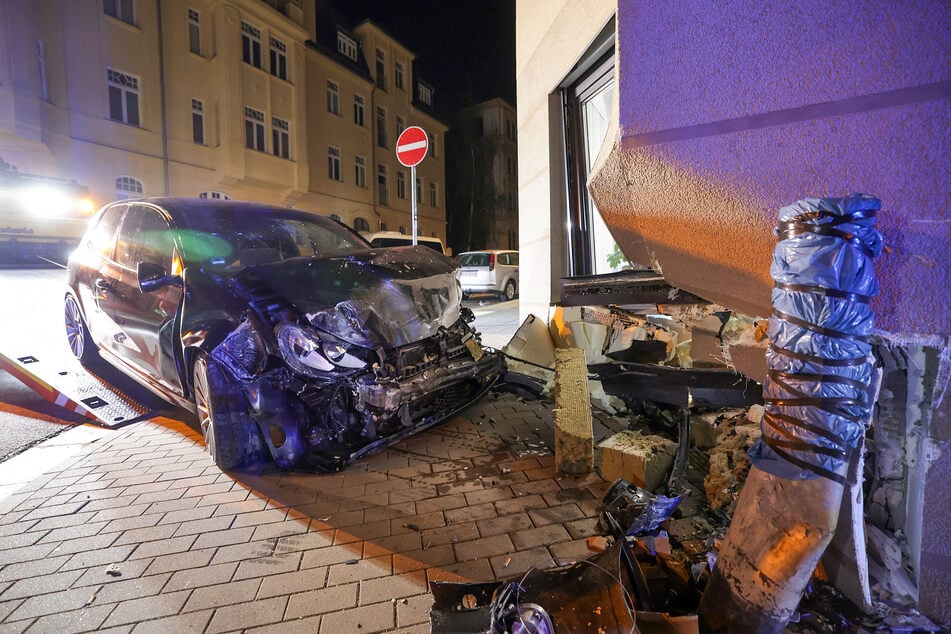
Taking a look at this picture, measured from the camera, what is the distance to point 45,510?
110 inches

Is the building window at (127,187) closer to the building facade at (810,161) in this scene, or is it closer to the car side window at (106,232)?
the car side window at (106,232)

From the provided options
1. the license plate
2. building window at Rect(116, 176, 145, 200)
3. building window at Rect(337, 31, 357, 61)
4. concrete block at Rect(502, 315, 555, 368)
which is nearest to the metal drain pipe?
the license plate

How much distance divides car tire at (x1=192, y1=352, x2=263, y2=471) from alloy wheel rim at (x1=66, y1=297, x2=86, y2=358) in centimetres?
286

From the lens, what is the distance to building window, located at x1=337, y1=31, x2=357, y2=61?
22125mm

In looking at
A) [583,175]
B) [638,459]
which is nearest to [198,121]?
[583,175]

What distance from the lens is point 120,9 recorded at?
13.8 meters

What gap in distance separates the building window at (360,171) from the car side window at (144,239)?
63.5 ft

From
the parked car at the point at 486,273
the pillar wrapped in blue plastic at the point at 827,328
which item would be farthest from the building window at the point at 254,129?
the pillar wrapped in blue plastic at the point at 827,328

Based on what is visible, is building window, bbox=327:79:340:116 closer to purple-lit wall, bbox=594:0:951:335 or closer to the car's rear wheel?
the car's rear wheel

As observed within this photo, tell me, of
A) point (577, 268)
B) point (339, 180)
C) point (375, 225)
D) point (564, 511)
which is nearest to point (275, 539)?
point (564, 511)

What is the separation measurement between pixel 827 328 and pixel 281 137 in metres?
20.5

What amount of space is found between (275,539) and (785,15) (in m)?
3.23

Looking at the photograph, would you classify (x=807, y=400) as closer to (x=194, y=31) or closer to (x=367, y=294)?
(x=367, y=294)

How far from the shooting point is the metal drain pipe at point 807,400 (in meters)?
1.33
